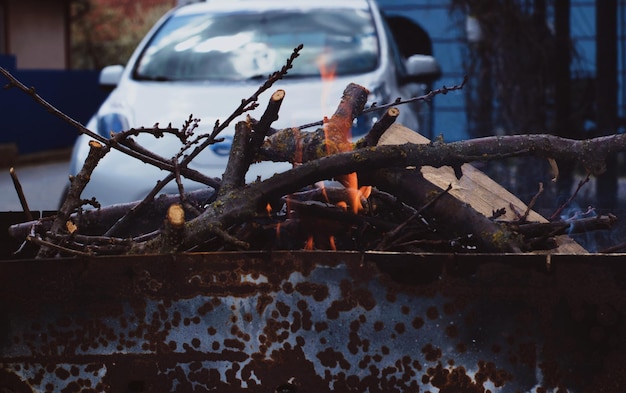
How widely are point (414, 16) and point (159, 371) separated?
12637 millimetres

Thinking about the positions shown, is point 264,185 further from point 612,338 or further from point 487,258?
point 612,338

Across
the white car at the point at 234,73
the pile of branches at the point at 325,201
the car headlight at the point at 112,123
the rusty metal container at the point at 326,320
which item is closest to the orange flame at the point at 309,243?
the pile of branches at the point at 325,201

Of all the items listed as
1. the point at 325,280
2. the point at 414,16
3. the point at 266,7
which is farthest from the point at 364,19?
the point at 414,16

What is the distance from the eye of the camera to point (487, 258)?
2453 millimetres

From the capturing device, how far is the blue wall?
709 inches

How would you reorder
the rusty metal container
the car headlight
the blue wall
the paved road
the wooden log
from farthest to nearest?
1. the blue wall
2. the paved road
3. the car headlight
4. the wooden log
5. the rusty metal container

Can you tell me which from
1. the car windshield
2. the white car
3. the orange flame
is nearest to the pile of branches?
the orange flame

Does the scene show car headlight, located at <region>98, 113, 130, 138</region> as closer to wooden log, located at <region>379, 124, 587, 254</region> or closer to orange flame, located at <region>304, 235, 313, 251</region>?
wooden log, located at <region>379, 124, 587, 254</region>

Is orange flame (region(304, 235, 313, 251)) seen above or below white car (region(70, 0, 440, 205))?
above

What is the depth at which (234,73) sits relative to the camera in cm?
699

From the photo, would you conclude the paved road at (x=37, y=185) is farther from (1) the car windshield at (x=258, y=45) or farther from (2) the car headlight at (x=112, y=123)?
(2) the car headlight at (x=112, y=123)

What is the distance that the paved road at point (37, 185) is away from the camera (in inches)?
450

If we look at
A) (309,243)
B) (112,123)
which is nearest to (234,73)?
(112,123)

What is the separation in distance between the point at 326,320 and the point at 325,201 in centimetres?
69
